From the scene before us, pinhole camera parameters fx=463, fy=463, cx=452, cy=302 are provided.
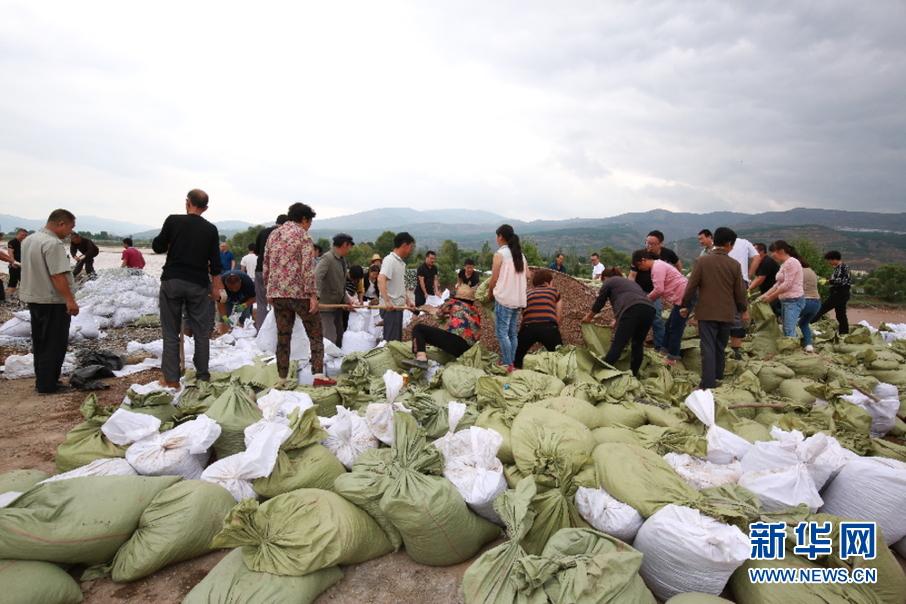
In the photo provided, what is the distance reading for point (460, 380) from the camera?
135 inches

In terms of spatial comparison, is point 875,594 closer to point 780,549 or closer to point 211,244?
point 780,549

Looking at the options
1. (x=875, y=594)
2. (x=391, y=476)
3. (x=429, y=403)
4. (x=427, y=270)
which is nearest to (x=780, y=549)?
(x=875, y=594)

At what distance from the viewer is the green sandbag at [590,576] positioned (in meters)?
1.44

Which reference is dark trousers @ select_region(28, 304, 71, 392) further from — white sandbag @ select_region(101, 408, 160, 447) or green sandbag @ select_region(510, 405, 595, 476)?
green sandbag @ select_region(510, 405, 595, 476)

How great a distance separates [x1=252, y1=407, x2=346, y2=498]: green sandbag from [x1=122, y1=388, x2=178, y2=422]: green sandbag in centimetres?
105

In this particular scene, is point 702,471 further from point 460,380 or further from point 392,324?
point 392,324

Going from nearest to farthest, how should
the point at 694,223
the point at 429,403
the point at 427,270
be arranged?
the point at 429,403, the point at 427,270, the point at 694,223

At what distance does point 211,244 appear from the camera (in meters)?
3.53

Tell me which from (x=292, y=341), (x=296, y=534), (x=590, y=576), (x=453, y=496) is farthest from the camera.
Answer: (x=292, y=341)

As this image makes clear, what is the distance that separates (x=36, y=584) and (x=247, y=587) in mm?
718

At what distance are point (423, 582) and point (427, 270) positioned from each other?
229 inches

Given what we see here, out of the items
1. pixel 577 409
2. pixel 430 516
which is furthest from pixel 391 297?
pixel 430 516

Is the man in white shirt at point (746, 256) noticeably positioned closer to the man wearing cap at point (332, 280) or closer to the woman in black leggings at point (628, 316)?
the woman in black leggings at point (628, 316)

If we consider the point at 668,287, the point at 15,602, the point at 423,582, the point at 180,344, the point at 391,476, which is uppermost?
the point at 668,287
